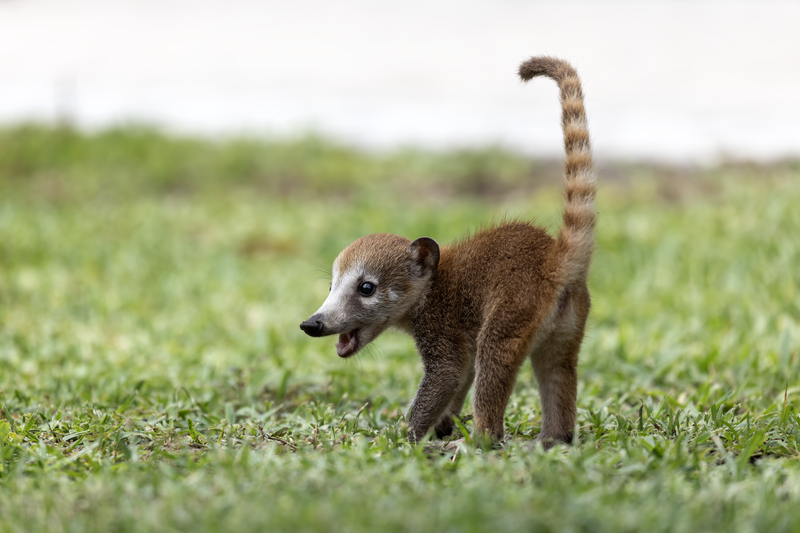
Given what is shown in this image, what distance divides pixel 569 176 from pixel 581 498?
5.02 ft

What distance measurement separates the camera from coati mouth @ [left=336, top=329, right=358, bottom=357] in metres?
3.89

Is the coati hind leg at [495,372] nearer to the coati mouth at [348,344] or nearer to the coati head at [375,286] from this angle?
the coati head at [375,286]

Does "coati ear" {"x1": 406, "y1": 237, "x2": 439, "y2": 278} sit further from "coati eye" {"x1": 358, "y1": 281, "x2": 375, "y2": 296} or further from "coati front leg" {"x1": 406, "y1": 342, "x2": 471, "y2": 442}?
"coati front leg" {"x1": 406, "y1": 342, "x2": 471, "y2": 442}

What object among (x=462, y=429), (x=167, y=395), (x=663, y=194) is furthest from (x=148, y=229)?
(x=462, y=429)

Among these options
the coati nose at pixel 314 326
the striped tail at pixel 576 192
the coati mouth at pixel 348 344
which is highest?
the striped tail at pixel 576 192

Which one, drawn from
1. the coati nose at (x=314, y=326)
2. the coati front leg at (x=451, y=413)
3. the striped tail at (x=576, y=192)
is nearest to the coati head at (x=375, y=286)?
the coati nose at (x=314, y=326)

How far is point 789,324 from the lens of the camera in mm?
6023

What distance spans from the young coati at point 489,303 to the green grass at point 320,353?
251 mm

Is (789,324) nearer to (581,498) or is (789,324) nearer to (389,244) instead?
(389,244)

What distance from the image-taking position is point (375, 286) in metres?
3.89

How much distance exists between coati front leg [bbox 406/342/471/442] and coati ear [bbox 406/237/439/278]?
346 mm

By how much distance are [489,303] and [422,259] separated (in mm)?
437

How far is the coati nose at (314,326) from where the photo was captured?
3.64 m

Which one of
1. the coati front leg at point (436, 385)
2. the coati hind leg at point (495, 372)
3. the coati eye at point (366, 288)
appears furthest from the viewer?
the coati eye at point (366, 288)
